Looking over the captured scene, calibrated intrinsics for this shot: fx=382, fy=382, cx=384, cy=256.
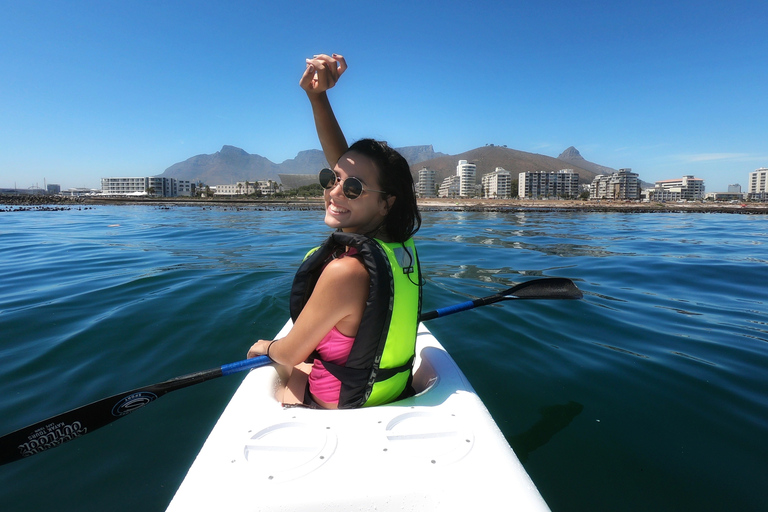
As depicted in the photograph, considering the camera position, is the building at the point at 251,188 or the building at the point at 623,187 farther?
the building at the point at 251,188

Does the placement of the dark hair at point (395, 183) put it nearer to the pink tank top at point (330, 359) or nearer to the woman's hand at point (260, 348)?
the pink tank top at point (330, 359)

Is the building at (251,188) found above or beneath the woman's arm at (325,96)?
above

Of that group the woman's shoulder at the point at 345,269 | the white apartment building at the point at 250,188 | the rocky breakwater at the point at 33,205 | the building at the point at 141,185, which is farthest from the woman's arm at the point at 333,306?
the building at the point at 141,185

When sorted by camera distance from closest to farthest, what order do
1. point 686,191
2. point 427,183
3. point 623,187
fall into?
point 623,187 → point 686,191 → point 427,183

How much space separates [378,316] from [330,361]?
0.45 metres

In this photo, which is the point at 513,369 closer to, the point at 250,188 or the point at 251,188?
the point at 250,188

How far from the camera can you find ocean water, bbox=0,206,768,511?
2436 millimetres

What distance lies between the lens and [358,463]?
1632mm

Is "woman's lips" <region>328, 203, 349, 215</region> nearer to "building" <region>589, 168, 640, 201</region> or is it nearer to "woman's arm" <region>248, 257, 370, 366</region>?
"woman's arm" <region>248, 257, 370, 366</region>

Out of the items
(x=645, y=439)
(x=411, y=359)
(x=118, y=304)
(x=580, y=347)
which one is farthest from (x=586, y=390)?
(x=118, y=304)

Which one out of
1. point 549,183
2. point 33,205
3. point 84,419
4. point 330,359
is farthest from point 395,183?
point 549,183

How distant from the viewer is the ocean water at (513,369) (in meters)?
2.44

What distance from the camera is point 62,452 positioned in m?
2.74

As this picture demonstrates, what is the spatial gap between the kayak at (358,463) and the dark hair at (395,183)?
3.29 ft
